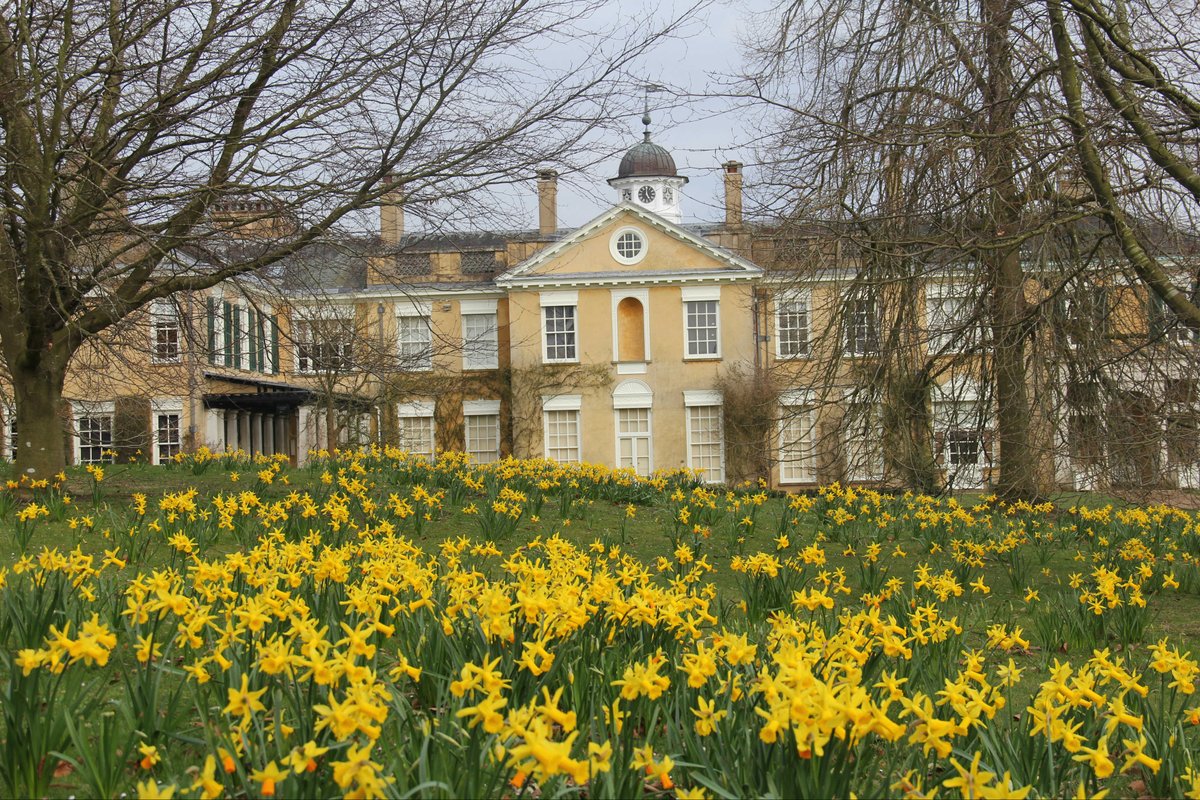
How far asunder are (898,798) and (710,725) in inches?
19.6

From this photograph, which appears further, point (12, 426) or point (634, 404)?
point (634, 404)

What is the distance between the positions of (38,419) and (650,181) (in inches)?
1325

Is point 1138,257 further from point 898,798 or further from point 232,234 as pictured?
point 232,234

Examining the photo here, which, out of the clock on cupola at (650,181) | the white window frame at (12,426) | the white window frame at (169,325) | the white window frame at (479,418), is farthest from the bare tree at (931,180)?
the clock on cupola at (650,181)

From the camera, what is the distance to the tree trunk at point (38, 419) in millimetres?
9992

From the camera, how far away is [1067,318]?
9.76m

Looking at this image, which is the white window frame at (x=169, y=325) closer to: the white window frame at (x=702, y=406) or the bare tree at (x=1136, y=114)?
the bare tree at (x=1136, y=114)

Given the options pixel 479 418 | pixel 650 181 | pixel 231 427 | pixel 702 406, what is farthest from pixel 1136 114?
pixel 650 181

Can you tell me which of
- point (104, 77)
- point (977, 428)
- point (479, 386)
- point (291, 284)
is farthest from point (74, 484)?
point (479, 386)

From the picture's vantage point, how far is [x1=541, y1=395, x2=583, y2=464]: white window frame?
3069 cm

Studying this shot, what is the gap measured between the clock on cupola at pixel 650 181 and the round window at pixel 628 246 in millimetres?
10794

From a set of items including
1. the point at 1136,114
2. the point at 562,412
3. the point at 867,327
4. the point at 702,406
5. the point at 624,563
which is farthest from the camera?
the point at 562,412

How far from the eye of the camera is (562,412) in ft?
102

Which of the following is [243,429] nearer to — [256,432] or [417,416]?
[256,432]
